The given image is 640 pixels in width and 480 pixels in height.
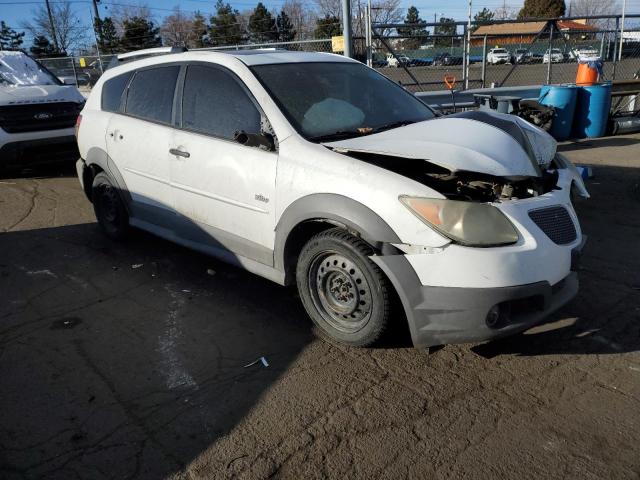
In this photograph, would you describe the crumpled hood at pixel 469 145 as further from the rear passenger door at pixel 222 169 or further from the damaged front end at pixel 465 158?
the rear passenger door at pixel 222 169

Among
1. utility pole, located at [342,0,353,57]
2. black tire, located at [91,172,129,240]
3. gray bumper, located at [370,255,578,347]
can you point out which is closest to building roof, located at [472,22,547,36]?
utility pole, located at [342,0,353,57]

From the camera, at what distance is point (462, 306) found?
284 centimetres

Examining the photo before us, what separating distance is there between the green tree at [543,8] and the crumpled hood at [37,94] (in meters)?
63.5

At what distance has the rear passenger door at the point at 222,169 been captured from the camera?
3693mm

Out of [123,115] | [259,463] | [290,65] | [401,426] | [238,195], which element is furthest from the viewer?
[123,115]

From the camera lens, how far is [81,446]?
2648 millimetres

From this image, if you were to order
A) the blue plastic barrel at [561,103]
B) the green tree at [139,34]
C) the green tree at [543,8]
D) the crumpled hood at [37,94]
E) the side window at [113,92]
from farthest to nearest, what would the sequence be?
the green tree at [543,8]
the green tree at [139,34]
the blue plastic barrel at [561,103]
the crumpled hood at [37,94]
the side window at [113,92]

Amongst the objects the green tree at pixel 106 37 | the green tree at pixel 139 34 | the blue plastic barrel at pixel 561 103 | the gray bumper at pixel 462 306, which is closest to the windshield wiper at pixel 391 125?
the gray bumper at pixel 462 306

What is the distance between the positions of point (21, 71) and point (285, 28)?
39731 millimetres

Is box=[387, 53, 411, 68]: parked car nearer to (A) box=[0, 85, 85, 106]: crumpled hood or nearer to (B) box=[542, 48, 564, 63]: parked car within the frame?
(B) box=[542, 48, 564, 63]: parked car

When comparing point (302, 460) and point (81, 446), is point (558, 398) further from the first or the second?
point (81, 446)

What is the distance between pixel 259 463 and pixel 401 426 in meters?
0.72

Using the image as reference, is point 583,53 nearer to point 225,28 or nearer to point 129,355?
point 129,355

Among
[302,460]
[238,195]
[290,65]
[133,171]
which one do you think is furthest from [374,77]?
[302,460]
